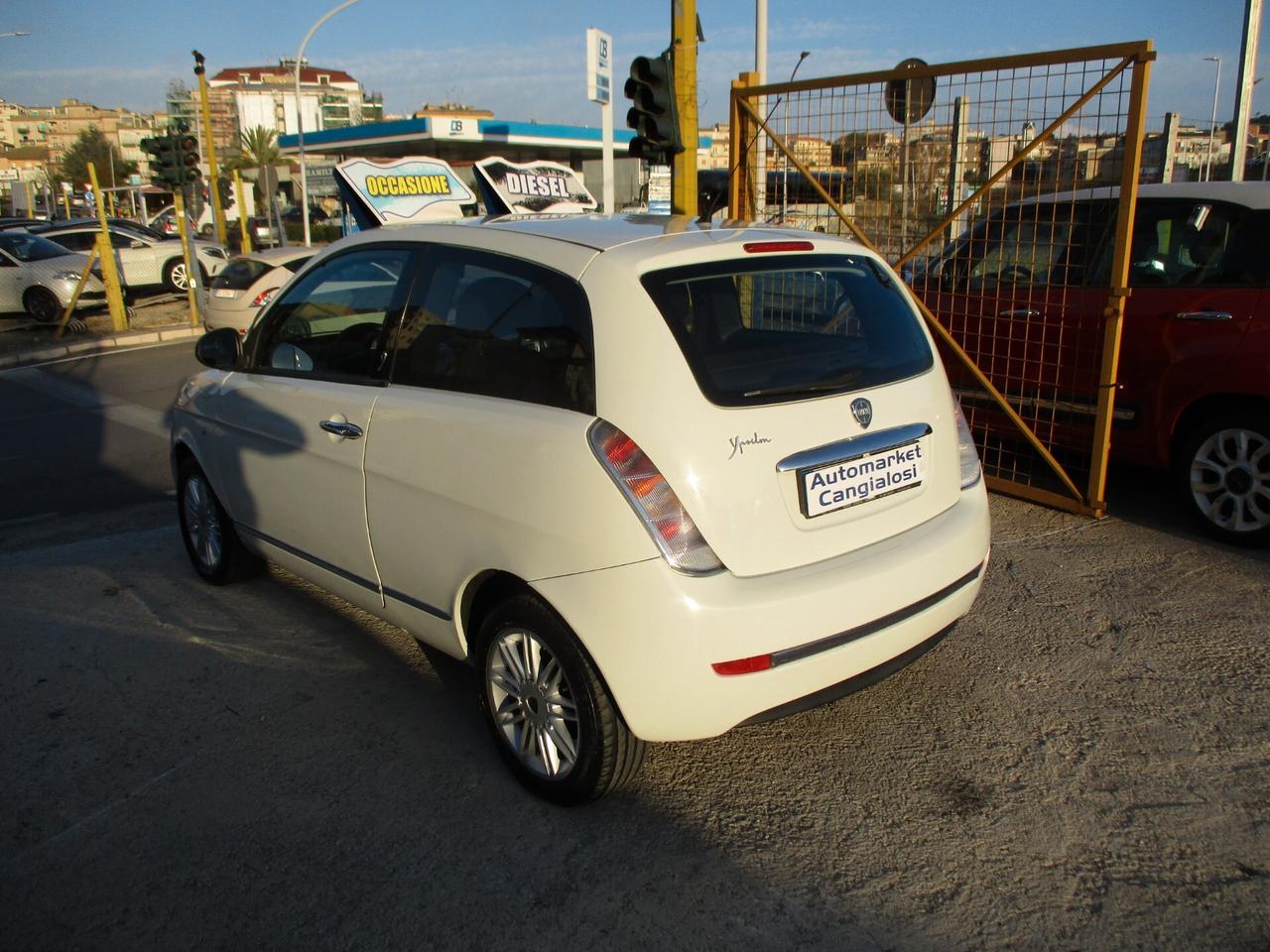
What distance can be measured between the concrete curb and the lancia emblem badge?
15055 millimetres

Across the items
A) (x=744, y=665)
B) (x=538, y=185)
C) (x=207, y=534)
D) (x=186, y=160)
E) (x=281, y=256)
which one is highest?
(x=186, y=160)

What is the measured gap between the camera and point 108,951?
2535 millimetres

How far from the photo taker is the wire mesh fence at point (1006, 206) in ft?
17.5

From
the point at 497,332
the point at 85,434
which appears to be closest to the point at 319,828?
the point at 497,332


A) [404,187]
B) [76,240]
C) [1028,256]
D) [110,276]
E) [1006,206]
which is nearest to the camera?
[1028,256]

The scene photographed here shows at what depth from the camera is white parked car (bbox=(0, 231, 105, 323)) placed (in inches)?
714

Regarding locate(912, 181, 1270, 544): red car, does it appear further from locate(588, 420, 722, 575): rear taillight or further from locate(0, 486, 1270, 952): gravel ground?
locate(588, 420, 722, 575): rear taillight

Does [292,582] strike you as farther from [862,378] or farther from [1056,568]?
[1056,568]

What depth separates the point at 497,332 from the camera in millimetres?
3240

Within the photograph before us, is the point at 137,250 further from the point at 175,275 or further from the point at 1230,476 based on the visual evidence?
the point at 1230,476

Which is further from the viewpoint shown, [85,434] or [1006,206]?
[85,434]

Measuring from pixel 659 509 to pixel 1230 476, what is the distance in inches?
150

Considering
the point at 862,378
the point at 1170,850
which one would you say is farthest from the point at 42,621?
the point at 1170,850

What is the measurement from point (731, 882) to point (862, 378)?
1.51 metres
